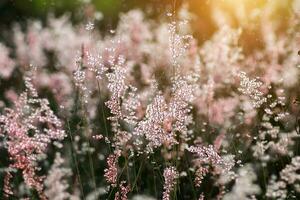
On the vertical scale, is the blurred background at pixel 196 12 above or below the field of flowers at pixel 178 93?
above

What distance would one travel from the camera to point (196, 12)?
452cm

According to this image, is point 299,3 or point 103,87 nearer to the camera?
point 299,3

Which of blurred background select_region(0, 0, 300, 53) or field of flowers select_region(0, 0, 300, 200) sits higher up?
blurred background select_region(0, 0, 300, 53)

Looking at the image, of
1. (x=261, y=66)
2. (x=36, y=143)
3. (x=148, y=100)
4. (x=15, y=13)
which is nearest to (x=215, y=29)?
(x=261, y=66)

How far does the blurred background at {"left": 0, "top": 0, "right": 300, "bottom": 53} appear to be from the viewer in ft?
11.7

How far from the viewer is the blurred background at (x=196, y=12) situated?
11.7ft

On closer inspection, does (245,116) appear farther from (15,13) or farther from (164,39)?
(15,13)

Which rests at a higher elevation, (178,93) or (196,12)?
(196,12)

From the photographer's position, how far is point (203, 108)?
3240 millimetres

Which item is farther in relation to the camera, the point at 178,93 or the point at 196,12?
the point at 196,12

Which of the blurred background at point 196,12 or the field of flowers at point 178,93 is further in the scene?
the blurred background at point 196,12

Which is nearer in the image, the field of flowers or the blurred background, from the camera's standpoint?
the field of flowers

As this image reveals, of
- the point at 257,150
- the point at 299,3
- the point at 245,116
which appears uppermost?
the point at 299,3

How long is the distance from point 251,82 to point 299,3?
75 cm
